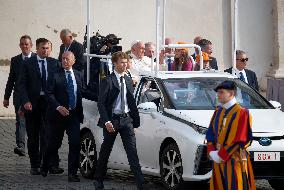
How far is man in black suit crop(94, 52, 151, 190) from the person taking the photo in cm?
1427

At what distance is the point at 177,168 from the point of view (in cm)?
1400

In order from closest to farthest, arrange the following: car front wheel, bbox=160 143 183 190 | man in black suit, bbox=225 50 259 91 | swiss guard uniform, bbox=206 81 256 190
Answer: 1. swiss guard uniform, bbox=206 81 256 190
2. car front wheel, bbox=160 143 183 190
3. man in black suit, bbox=225 50 259 91

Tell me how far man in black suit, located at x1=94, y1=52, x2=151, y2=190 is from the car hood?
524 mm

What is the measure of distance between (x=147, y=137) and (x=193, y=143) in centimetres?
124

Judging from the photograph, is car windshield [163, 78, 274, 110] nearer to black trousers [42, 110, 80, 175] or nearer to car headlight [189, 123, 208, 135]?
car headlight [189, 123, 208, 135]

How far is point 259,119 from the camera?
46.3ft

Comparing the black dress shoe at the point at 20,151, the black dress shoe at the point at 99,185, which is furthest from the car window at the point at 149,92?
the black dress shoe at the point at 20,151

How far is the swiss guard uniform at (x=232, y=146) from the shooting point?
11336mm

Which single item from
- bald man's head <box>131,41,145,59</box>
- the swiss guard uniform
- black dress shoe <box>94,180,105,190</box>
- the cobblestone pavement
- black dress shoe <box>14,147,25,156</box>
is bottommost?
the cobblestone pavement

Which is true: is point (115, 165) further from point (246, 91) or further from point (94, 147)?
point (246, 91)

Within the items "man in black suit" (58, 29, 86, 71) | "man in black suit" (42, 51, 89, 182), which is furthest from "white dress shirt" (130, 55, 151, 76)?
"man in black suit" (42, 51, 89, 182)

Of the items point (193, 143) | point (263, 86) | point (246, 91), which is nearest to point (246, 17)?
point (263, 86)

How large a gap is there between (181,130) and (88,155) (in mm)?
2345

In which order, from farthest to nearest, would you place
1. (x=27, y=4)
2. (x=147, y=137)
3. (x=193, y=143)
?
(x=27, y=4), (x=147, y=137), (x=193, y=143)
